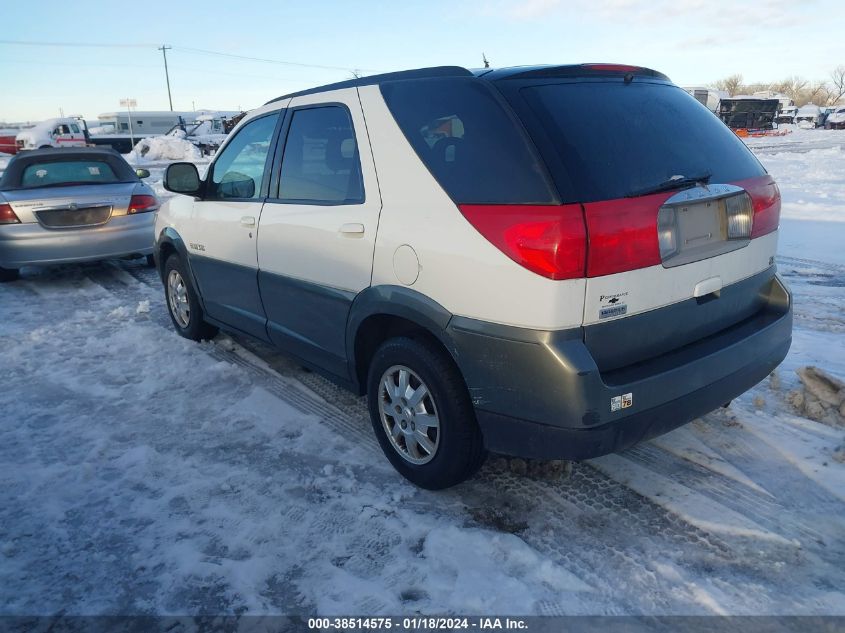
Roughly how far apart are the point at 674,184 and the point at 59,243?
675 cm

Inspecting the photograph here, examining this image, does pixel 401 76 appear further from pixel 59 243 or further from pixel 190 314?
pixel 59 243

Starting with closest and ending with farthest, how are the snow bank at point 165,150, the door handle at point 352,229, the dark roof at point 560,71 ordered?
the dark roof at point 560,71, the door handle at point 352,229, the snow bank at point 165,150

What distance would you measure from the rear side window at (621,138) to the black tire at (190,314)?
345 cm

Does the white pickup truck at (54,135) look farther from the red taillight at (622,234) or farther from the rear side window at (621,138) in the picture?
the red taillight at (622,234)

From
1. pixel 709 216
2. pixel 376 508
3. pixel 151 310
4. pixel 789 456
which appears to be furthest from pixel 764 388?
pixel 151 310

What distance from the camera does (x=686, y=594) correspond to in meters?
2.23

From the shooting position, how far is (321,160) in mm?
3350

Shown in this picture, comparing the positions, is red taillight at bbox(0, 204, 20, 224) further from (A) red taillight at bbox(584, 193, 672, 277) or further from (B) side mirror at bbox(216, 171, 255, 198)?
(A) red taillight at bbox(584, 193, 672, 277)

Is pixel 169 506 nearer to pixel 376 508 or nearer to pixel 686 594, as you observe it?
pixel 376 508

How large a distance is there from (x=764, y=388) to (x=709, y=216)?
5.94ft

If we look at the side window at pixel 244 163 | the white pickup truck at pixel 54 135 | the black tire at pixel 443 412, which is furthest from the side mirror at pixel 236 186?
the white pickup truck at pixel 54 135

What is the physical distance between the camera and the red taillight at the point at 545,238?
2.15 m

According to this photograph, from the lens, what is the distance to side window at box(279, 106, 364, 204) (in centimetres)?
308

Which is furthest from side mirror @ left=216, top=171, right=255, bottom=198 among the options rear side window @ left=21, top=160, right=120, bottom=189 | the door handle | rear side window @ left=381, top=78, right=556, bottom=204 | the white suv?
rear side window @ left=21, top=160, right=120, bottom=189
